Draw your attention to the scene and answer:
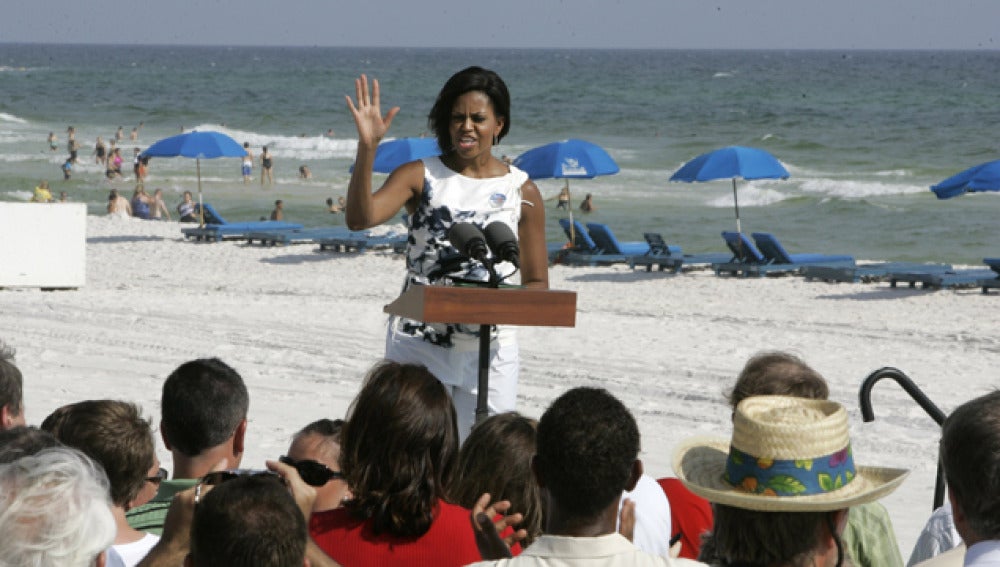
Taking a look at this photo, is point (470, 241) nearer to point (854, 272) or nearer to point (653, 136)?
point (854, 272)

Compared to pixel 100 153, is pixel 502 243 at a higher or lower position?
lower

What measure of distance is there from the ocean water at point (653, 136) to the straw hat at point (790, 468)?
2241cm

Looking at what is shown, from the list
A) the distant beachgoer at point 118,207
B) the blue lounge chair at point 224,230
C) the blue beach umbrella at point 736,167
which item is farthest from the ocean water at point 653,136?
the blue lounge chair at point 224,230

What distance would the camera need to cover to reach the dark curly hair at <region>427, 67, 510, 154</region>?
4.32 m

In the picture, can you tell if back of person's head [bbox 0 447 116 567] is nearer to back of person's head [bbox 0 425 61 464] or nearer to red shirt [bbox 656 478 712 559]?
back of person's head [bbox 0 425 61 464]

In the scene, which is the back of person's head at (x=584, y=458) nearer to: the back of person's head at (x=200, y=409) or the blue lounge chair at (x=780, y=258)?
the back of person's head at (x=200, y=409)

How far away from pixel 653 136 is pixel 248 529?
185 feet

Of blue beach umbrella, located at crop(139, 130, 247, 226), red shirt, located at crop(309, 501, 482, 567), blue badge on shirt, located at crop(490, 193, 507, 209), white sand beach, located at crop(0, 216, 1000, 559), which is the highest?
blue beach umbrella, located at crop(139, 130, 247, 226)

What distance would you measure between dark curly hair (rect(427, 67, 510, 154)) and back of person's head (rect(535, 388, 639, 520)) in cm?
181

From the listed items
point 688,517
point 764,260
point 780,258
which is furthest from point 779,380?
point 780,258

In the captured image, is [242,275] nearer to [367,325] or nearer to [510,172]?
[367,325]

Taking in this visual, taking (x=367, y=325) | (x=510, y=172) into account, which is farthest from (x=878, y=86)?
(x=510, y=172)

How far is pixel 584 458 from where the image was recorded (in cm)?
263

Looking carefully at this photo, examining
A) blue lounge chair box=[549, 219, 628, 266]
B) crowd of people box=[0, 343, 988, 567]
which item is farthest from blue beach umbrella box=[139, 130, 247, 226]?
crowd of people box=[0, 343, 988, 567]
